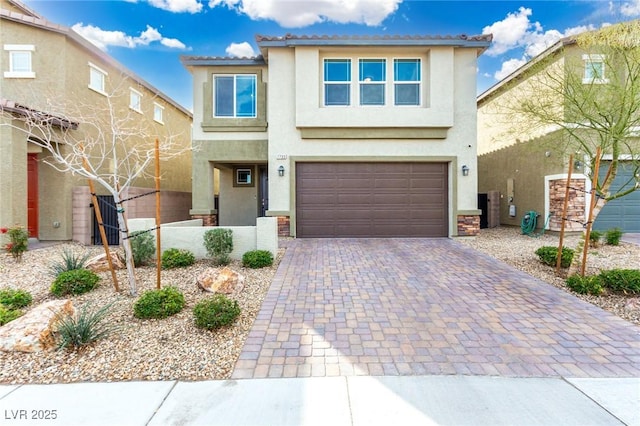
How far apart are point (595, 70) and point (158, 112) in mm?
16749

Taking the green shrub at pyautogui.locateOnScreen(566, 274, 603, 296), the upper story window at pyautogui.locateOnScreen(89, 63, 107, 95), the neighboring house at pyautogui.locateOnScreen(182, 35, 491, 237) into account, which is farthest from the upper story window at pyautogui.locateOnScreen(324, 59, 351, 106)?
the upper story window at pyautogui.locateOnScreen(89, 63, 107, 95)

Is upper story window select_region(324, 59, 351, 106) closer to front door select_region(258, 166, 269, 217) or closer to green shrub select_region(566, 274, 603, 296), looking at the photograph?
front door select_region(258, 166, 269, 217)

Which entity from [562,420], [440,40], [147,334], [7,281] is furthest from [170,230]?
[440,40]

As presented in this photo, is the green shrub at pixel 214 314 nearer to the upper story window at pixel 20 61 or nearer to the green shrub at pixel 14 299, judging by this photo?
the green shrub at pixel 14 299

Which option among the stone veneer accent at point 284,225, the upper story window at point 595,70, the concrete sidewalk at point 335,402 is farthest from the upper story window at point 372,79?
the concrete sidewalk at point 335,402

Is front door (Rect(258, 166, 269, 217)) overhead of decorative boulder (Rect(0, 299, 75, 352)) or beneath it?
overhead

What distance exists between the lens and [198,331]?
3965mm

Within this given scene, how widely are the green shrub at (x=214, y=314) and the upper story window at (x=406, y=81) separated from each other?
9377 millimetres

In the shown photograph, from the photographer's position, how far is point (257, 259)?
7027 mm

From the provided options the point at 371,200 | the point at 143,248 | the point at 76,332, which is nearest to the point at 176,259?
the point at 143,248

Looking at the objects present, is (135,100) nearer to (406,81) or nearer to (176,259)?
(176,259)

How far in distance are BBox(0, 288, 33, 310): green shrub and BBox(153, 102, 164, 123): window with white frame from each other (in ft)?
40.9

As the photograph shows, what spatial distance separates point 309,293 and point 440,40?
9.61 m

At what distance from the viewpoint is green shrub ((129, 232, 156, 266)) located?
704 centimetres
